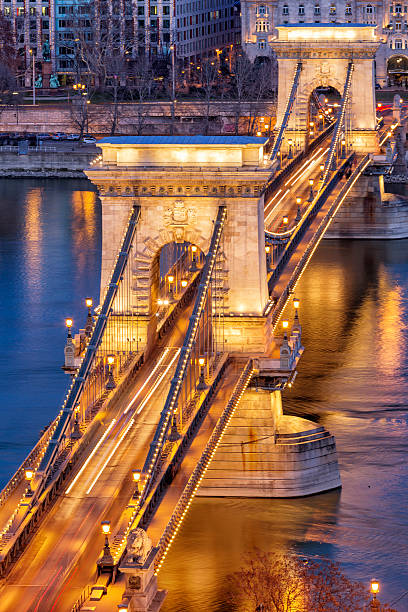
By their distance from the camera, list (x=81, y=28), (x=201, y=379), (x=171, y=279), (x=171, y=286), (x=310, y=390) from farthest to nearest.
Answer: (x=81, y=28) → (x=310, y=390) → (x=171, y=286) → (x=171, y=279) → (x=201, y=379)

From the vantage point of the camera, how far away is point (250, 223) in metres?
67.8

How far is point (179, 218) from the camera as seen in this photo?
67375 mm

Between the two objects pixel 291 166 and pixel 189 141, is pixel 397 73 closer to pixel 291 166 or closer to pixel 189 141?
pixel 291 166

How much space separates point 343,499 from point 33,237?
64.8m

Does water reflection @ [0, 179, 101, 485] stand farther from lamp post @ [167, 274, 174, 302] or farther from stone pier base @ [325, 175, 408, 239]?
stone pier base @ [325, 175, 408, 239]

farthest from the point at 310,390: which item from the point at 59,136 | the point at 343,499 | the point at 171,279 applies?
the point at 59,136

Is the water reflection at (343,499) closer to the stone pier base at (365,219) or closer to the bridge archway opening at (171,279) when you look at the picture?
the bridge archway opening at (171,279)

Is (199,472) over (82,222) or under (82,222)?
under

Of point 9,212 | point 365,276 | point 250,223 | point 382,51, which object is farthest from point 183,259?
point 382,51

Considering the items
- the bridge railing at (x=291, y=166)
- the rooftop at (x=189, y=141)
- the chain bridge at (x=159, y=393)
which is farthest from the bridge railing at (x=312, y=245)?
the rooftop at (x=189, y=141)

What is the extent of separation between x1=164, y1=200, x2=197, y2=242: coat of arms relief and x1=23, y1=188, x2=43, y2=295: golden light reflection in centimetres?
4150

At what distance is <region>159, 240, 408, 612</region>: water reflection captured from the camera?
202 ft

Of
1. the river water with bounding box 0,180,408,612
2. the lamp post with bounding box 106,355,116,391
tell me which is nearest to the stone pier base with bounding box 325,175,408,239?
the river water with bounding box 0,180,408,612

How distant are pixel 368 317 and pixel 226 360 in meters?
36.9
